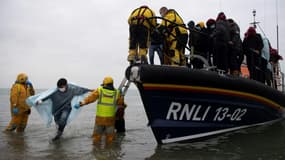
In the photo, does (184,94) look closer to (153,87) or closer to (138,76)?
(153,87)

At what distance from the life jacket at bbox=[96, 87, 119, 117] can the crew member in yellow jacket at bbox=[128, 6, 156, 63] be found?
704 millimetres

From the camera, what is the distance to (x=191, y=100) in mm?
5047

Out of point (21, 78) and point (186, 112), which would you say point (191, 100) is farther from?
point (21, 78)

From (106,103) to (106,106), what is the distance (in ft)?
0.17

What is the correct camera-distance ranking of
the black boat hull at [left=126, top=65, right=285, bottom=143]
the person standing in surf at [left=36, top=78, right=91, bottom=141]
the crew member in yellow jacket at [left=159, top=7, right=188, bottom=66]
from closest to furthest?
the black boat hull at [left=126, top=65, right=285, bottom=143], the crew member in yellow jacket at [left=159, top=7, right=188, bottom=66], the person standing in surf at [left=36, top=78, right=91, bottom=141]

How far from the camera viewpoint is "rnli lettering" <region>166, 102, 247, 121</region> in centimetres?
499

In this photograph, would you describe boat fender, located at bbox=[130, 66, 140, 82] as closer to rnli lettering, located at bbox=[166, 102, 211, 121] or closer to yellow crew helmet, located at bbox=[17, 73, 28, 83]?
rnli lettering, located at bbox=[166, 102, 211, 121]

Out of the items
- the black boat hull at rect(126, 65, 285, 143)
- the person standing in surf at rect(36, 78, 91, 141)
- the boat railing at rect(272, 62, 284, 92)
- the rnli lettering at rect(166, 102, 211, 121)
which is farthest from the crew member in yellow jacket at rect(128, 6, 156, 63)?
the boat railing at rect(272, 62, 284, 92)

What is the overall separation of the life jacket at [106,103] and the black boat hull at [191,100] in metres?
0.80

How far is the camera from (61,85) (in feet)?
20.3

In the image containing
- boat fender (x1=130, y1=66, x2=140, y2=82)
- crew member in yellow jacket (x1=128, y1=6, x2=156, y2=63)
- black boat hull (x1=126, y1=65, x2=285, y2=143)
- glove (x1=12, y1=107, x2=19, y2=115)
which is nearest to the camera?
boat fender (x1=130, y1=66, x2=140, y2=82)

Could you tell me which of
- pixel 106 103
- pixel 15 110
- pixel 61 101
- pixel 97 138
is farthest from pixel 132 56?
pixel 15 110

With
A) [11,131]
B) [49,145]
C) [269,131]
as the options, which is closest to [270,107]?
[269,131]

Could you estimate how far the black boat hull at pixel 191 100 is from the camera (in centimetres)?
473
